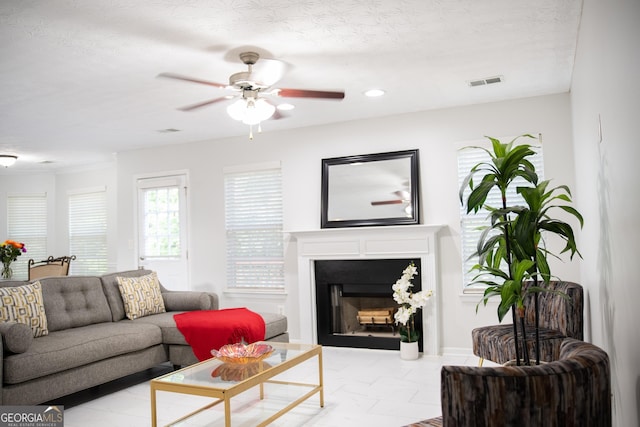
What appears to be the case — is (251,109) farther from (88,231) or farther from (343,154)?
(88,231)

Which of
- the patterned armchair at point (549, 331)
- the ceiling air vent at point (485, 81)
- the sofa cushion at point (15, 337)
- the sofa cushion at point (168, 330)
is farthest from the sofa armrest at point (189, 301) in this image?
the ceiling air vent at point (485, 81)

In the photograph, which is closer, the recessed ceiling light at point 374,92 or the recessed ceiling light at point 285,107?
the recessed ceiling light at point 374,92

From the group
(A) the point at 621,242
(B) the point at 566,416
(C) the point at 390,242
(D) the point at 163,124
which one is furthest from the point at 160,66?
(B) the point at 566,416

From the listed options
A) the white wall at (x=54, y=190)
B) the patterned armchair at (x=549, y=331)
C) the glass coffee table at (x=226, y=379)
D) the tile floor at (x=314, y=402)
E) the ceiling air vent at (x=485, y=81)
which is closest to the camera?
the glass coffee table at (x=226, y=379)

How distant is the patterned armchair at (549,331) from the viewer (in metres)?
3.24

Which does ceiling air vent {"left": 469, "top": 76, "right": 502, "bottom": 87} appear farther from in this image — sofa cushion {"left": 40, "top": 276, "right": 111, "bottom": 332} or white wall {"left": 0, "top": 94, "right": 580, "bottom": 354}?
sofa cushion {"left": 40, "top": 276, "right": 111, "bottom": 332}

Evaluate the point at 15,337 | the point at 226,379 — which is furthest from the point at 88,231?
the point at 226,379

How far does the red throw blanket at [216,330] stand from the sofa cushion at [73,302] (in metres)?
0.73

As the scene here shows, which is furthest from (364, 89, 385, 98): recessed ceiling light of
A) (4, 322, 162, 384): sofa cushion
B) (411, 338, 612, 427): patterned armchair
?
(411, 338, 612, 427): patterned armchair

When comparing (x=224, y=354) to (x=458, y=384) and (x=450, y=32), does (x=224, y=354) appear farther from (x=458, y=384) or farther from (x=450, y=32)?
(x=450, y=32)

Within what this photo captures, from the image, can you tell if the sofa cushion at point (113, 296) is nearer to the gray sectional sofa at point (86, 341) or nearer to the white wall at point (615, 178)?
the gray sectional sofa at point (86, 341)

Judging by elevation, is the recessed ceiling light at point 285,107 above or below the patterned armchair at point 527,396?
above

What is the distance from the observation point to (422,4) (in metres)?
2.96

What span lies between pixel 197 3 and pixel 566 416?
102 inches
